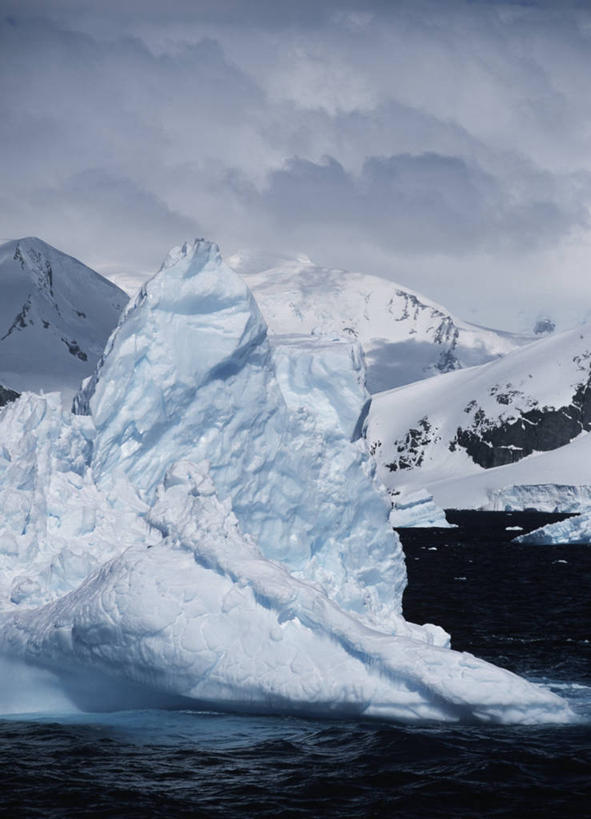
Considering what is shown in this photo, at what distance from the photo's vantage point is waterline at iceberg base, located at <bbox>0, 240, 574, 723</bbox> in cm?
1891

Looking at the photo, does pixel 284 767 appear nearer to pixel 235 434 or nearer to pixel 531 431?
pixel 235 434

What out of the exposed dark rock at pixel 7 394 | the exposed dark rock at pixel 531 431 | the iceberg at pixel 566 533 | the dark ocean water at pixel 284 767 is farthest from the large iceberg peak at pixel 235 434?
the exposed dark rock at pixel 531 431

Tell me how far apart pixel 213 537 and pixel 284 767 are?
5238 millimetres

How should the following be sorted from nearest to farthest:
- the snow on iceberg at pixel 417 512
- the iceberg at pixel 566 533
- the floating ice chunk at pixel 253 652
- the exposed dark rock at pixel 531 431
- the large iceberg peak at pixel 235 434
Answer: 1. the floating ice chunk at pixel 253 652
2. the large iceberg peak at pixel 235 434
3. the iceberg at pixel 566 533
4. the snow on iceberg at pixel 417 512
5. the exposed dark rock at pixel 531 431

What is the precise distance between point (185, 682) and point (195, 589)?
1.69 meters

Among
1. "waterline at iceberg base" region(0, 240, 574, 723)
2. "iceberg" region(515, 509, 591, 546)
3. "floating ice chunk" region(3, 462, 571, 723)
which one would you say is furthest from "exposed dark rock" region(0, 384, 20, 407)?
"floating ice chunk" region(3, 462, 571, 723)

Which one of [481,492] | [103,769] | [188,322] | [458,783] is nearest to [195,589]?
[103,769]

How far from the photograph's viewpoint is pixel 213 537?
20.3 meters

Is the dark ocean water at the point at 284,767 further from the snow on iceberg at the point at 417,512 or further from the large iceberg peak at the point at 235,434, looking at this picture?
the snow on iceberg at the point at 417,512

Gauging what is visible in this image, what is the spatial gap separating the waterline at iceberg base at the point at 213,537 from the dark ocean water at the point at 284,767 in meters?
0.70

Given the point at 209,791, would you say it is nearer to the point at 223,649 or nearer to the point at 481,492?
the point at 223,649

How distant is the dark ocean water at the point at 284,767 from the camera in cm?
1487

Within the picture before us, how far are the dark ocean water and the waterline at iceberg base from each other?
0.70m

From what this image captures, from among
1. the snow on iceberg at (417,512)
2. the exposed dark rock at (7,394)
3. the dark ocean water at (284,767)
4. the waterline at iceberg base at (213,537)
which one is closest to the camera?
the dark ocean water at (284,767)
